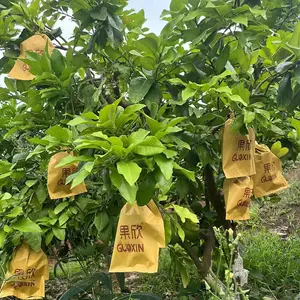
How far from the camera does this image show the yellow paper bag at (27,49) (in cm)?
139

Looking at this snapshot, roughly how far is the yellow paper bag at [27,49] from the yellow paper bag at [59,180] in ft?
1.08

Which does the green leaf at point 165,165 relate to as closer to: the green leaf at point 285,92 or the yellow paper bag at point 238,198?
the yellow paper bag at point 238,198

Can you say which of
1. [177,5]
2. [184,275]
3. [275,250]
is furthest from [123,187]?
[275,250]

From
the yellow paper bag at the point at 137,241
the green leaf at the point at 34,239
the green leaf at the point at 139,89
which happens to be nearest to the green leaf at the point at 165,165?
the yellow paper bag at the point at 137,241

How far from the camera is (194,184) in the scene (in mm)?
1546

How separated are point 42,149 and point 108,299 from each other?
820 millimetres

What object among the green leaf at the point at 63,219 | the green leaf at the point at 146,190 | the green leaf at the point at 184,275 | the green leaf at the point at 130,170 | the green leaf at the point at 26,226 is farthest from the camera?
the green leaf at the point at 184,275

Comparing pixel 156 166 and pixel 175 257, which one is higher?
pixel 156 166

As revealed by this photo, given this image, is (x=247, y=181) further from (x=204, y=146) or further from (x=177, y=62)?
(x=177, y=62)

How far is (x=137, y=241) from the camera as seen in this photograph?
104 cm

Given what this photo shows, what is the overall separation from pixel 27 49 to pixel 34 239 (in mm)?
633

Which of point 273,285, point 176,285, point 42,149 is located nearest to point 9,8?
point 42,149

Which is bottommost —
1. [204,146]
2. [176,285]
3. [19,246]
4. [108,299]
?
[176,285]

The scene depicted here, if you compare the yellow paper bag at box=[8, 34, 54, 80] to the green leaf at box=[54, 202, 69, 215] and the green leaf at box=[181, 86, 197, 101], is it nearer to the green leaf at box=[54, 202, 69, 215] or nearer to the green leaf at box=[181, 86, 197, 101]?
the green leaf at box=[54, 202, 69, 215]
